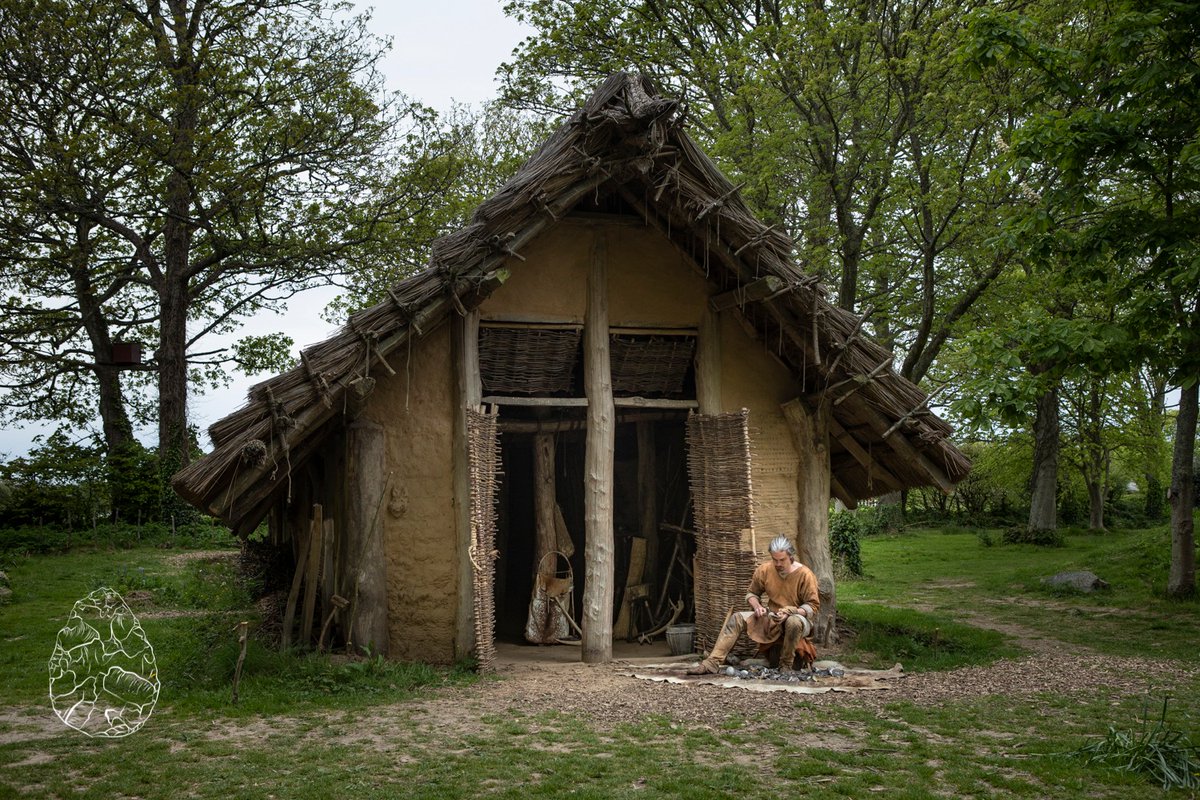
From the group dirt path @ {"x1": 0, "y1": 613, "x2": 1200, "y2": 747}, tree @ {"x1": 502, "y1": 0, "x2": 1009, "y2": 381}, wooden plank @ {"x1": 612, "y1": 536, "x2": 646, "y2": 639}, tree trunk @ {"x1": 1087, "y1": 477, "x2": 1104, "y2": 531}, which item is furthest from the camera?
tree trunk @ {"x1": 1087, "y1": 477, "x2": 1104, "y2": 531}

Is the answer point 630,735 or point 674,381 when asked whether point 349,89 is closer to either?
point 674,381

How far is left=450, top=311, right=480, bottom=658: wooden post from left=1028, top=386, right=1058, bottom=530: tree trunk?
15684mm

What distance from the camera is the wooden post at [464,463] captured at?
29.5 feet

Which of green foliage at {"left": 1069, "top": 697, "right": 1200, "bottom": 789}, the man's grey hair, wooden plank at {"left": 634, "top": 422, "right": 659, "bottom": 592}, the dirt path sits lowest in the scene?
the dirt path

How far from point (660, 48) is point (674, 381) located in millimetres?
8216

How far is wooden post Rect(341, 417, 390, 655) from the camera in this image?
884 cm

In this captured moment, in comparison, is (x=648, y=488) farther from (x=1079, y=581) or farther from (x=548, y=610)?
(x=1079, y=581)

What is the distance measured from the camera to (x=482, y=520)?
893 cm

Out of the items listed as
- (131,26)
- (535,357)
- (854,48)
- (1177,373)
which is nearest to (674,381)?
(535,357)

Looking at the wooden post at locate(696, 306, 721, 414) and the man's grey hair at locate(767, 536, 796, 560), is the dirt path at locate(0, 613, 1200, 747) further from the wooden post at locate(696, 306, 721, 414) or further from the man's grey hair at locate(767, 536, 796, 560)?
the wooden post at locate(696, 306, 721, 414)

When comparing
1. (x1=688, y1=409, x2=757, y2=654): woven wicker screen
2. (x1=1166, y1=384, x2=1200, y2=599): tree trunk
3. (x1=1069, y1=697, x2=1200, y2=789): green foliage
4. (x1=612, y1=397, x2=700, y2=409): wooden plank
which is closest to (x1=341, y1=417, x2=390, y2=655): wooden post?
(x1=612, y1=397, x2=700, y2=409): wooden plank

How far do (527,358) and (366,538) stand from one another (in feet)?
8.06

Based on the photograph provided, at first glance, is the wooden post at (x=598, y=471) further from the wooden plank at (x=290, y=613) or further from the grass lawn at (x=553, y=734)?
the wooden plank at (x=290, y=613)

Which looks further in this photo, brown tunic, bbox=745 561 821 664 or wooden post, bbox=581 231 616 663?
wooden post, bbox=581 231 616 663
